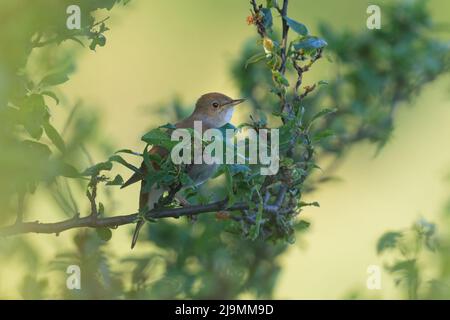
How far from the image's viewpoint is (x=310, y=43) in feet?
8.72

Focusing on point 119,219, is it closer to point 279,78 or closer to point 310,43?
point 279,78

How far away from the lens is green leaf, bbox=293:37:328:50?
2646 millimetres

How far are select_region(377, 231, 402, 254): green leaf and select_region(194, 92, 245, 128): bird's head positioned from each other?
1.14 m

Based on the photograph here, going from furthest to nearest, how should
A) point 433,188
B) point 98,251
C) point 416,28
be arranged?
1. point 433,188
2. point 416,28
3. point 98,251

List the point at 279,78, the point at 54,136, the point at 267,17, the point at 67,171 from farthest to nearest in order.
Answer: the point at 267,17 < the point at 279,78 < the point at 54,136 < the point at 67,171

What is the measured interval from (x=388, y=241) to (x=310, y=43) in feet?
3.81

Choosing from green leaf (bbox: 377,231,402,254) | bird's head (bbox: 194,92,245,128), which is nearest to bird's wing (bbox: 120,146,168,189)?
green leaf (bbox: 377,231,402,254)

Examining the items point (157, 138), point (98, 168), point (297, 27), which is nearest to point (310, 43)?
point (297, 27)

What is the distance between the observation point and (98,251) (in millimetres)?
3838

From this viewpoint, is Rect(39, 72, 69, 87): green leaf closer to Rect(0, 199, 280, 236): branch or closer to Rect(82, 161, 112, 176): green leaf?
Rect(82, 161, 112, 176): green leaf

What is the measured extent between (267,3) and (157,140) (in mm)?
600

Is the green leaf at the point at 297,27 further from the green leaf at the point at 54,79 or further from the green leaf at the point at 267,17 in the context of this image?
the green leaf at the point at 54,79
